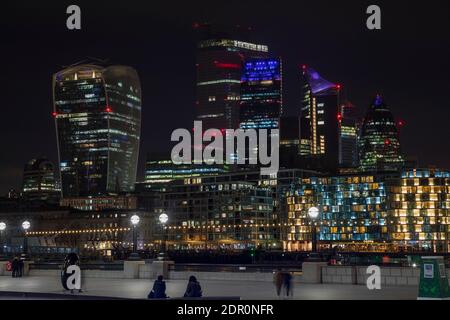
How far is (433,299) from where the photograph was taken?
29.0m

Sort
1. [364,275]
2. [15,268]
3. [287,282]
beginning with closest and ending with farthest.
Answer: [287,282] → [364,275] → [15,268]

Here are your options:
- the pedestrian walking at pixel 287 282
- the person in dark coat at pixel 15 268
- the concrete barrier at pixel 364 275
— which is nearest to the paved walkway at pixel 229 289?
the pedestrian walking at pixel 287 282

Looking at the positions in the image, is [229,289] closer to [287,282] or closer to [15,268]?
[287,282]

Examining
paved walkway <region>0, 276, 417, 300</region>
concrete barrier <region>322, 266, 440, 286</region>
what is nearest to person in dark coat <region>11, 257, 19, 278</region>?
paved walkway <region>0, 276, 417, 300</region>

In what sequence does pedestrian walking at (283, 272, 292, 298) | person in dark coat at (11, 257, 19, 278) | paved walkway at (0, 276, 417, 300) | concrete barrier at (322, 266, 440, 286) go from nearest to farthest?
1. pedestrian walking at (283, 272, 292, 298)
2. paved walkway at (0, 276, 417, 300)
3. concrete barrier at (322, 266, 440, 286)
4. person in dark coat at (11, 257, 19, 278)

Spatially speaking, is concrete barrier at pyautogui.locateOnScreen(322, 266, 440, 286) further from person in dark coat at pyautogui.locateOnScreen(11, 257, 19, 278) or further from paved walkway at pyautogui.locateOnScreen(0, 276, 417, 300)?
person in dark coat at pyautogui.locateOnScreen(11, 257, 19, 278)

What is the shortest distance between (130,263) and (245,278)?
8061mm

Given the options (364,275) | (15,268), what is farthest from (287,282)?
(15,268)

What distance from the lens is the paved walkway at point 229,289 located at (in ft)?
120

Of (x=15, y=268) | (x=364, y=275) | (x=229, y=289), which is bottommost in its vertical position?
(x=229, y=289)

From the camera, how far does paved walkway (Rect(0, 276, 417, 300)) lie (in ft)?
120

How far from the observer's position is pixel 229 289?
1657 inches
